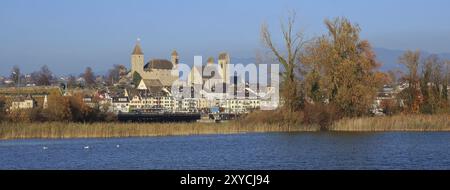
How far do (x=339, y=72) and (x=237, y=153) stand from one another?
2210 centimetres

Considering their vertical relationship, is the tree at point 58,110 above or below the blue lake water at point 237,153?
above

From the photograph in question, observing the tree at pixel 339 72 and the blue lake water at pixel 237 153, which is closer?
the blue lake water at pixel 237 153

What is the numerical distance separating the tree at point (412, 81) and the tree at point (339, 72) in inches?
301

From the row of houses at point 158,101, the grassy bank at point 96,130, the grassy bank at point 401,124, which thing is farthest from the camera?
the row of houses at point 158,101

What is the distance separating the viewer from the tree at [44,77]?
16712cm

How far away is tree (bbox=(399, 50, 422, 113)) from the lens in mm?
58156

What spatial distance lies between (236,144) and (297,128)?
13.8m

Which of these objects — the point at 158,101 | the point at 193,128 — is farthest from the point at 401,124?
the point at 158,101

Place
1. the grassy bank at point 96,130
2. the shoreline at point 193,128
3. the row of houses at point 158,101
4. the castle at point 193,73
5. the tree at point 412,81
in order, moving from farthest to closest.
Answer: the castle at point 193,73 < the row of houses at point 158,101 < the tree at point 412,81 < the shoreline at point 193,128 < the grassy bank at point 96,130

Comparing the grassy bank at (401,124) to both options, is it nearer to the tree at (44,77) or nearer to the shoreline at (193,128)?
the shoreline at (193,128)

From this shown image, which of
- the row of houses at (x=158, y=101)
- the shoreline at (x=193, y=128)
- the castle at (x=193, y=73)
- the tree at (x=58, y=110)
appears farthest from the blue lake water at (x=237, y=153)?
the castle at (x=193, y=73)

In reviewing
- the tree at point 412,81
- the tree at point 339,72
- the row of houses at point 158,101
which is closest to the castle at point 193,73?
the row of houses at point 158,101

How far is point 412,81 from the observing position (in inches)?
2333

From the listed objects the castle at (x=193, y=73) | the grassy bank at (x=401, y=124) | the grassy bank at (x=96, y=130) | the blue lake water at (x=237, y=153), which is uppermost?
the castle at (x=193, y=73)
